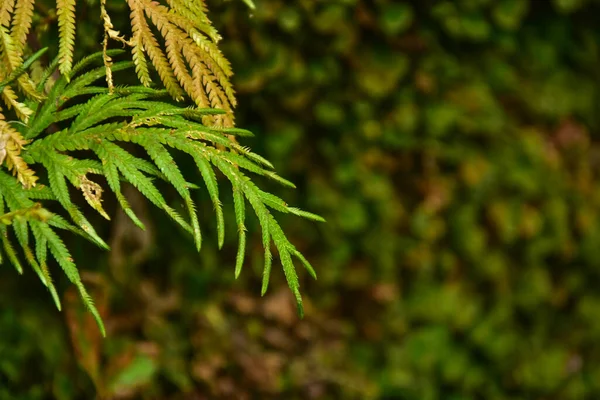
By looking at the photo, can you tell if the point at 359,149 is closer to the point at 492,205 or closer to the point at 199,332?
the point at 492,205

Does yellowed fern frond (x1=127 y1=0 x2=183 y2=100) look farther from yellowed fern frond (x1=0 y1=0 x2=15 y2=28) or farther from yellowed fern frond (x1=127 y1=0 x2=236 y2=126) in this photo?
yellowed fern frond (x1=0 y1=0 x2=15 y2=28)

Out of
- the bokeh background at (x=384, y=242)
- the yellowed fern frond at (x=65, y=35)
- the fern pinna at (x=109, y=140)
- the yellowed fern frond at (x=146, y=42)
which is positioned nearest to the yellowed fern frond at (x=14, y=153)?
the fern pinna at (x=109, y=140)

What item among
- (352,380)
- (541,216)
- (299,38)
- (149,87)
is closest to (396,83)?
(299,38)

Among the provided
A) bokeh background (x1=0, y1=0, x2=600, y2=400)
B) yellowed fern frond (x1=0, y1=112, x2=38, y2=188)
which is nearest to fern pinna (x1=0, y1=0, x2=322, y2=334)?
yellowed fern frond (x1=0, y1=112, x2=38, y2=188)

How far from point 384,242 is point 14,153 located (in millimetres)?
1508

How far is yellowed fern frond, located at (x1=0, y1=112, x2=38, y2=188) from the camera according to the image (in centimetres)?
110

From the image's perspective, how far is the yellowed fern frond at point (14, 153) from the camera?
1.10 meters

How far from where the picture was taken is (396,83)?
2318 millimetres

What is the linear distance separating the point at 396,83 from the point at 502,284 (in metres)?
0.87

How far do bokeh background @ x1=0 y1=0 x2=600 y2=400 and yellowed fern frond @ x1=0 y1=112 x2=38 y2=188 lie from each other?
59 cm

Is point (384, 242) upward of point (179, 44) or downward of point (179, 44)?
downward

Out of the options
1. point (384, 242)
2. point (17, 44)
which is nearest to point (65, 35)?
point (17, 44)

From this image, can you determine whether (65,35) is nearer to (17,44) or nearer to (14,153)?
(17,44)

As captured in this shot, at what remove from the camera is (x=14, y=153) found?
112cm
